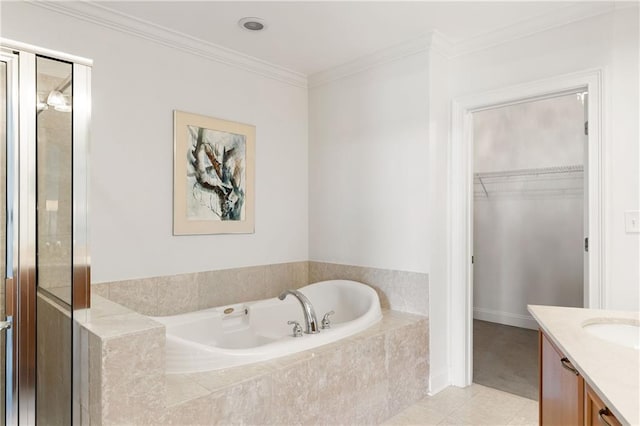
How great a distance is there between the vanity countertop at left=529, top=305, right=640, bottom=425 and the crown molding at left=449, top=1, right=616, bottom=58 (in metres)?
1.78

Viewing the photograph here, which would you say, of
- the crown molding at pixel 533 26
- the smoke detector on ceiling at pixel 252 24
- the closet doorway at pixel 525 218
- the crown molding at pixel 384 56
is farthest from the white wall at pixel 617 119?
the smoke detector on ceiling at pixel 252 24

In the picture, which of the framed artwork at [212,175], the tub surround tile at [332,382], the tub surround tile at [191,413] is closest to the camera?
the tub surround tile at [191,413]

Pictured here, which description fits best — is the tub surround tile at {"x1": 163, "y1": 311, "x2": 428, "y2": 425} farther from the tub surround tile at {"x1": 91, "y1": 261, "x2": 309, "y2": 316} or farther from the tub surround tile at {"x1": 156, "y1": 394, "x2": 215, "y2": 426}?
the tub surround tile at {"x1": 91, "y1": 261, "x2": 309, "y2": 316}

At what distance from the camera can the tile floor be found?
2.52 meters

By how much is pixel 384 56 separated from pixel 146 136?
1781mm

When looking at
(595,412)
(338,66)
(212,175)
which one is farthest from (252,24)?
(595,412)

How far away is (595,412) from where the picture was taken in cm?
111

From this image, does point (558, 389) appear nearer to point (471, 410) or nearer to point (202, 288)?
point (471, 410)

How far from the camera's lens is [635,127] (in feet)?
7.67

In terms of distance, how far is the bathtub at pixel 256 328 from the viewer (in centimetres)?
195

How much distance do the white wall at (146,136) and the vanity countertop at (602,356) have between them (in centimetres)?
217

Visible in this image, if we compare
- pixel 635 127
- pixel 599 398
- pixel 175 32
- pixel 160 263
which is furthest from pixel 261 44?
pixel 599 398

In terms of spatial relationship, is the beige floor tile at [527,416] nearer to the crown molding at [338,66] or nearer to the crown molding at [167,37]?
the crown molding at [338,66]

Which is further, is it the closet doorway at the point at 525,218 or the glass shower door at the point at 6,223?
the closet doorway at the point at 525,218
